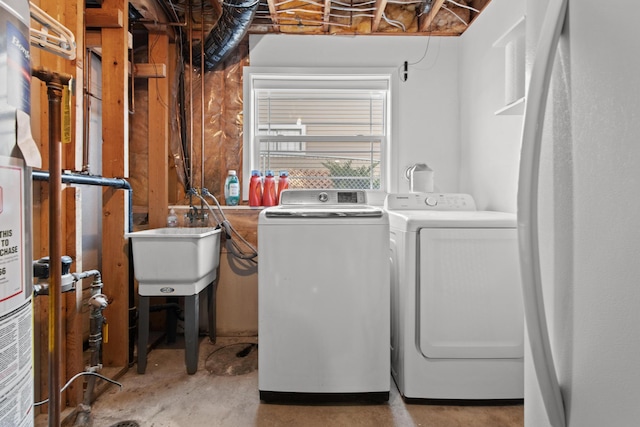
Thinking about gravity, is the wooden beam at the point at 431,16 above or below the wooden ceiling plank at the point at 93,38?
above

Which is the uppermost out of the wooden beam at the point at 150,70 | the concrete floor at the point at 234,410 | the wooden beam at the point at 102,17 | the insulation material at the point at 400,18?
the insulation material at the point at 400,18

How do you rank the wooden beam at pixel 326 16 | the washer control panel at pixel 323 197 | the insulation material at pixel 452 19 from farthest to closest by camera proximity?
the insulation material at pixel 452 19
the wooden beam at pixel 326 16
the washer control panel at pixel 323 197

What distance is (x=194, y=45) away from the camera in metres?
2.66

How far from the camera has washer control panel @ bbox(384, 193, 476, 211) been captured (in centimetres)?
229

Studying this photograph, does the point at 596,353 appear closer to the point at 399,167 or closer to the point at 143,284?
the point at 143,284

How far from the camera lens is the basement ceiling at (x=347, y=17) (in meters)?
2.53

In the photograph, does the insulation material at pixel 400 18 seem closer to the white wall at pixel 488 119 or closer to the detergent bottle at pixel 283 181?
the white wall at pixel 488 119

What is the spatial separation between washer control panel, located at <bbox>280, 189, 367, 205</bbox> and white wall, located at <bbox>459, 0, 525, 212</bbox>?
841mm

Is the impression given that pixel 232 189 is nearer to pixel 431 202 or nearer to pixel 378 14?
pixel 431 202

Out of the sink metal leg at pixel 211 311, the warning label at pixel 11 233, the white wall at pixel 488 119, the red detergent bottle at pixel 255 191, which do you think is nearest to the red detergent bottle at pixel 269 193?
the red detergent bottle at pixel 255 191

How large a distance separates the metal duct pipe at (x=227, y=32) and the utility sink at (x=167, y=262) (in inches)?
53.8

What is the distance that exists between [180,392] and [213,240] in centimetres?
90

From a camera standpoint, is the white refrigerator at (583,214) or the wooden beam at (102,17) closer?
the white refrigerator at (583,214)

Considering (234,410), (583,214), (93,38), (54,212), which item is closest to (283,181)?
(93,38)
